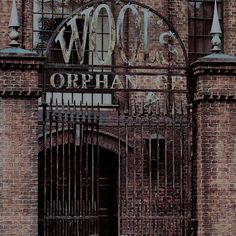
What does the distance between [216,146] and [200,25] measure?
17.7 feet

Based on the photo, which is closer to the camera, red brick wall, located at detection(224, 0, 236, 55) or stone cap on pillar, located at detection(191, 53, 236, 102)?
stone cap on pillar, located at detection(191, 53, 236, 102)

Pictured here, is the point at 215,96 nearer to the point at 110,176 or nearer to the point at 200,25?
the point at 110,176

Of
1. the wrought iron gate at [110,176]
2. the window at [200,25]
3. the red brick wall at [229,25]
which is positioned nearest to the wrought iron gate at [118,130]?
the wrought iron gate at [110,176]

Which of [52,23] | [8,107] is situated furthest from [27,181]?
[52,23]

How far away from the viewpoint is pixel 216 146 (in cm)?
1485

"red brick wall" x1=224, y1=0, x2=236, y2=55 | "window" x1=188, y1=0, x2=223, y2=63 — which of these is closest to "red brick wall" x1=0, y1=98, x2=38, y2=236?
"window" x1=188, y1=0, x2=223, y2=63

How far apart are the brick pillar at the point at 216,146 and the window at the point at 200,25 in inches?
181

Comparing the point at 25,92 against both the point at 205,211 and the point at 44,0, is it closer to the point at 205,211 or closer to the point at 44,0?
the point at 205,211

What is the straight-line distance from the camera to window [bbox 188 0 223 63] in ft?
64.1

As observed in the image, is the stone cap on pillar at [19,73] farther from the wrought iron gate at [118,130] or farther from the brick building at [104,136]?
the wrought iron gate at [118,130]

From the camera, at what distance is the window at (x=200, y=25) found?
1953 centimetres

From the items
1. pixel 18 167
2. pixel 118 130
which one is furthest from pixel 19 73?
pixel 118 130

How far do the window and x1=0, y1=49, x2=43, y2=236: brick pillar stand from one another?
6.21 metres

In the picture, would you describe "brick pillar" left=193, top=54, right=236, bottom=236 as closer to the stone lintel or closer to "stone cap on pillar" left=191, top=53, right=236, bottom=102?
"stone cap on pillar" left=191, top=53, right=236, bottom=102
